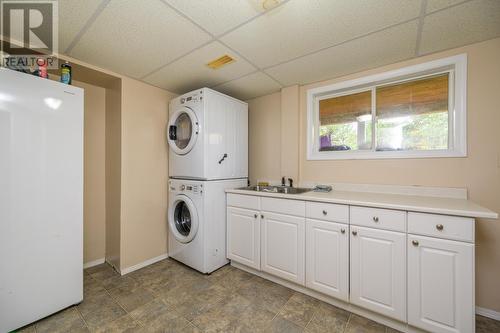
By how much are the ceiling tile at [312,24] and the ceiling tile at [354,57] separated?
0.12 m

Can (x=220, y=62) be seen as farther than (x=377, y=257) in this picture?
Yes

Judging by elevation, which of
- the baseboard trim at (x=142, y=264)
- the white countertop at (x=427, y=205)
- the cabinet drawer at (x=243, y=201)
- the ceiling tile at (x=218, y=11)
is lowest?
the baseboard trim at (x=142, y=264)

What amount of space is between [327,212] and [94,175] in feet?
8.64

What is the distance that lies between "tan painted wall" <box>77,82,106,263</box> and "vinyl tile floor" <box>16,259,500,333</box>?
1.16 feet

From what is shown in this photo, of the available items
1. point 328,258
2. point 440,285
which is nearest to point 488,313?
point 440,285

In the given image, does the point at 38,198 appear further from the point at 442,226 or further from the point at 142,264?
the point at 442,226

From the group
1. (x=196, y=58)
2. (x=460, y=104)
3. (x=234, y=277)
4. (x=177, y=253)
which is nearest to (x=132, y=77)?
(x=196, y=58)

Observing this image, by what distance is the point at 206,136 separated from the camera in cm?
217

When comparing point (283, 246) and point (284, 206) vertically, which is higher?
point (284, 206)

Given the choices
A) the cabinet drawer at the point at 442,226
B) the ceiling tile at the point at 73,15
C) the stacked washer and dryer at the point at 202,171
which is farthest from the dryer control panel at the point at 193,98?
the cabinet drawer at the point at 442,226

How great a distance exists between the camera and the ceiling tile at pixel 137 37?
4.24 feet

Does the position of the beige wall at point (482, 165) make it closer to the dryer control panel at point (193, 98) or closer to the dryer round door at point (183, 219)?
the dryer control panel at point (193, 98)

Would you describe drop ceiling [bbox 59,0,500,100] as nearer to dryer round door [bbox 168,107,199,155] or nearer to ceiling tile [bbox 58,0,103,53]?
ceiling tile [bbox 58,0,103,53]

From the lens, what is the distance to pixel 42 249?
150cm
